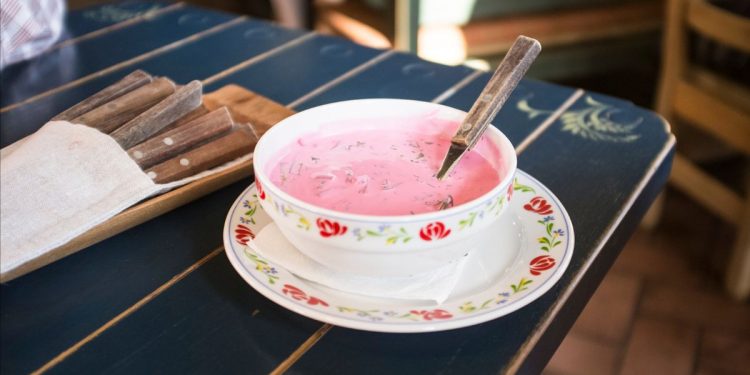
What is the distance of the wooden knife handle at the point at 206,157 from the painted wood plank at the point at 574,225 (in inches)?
9.4

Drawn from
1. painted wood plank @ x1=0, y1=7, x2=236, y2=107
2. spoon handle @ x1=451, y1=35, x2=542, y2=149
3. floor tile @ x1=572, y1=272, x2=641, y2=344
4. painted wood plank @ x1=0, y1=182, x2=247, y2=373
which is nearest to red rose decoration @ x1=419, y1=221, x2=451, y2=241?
spoon handle @ x1=451, y1=35, x2=542, y2=149

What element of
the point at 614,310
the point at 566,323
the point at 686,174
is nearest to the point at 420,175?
the point at 566,323

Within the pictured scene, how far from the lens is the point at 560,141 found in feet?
2.61

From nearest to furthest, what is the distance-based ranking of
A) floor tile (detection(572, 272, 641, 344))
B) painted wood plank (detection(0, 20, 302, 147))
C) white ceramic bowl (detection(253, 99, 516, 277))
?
1. white ceramic bowl (detection(253, 99, 516, 277))
2. painted wood plank (detection(0, 20, 302, 147))
3. floor tile (detection(572, 272, 641, 344))

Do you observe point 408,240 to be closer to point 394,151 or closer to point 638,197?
point 394,151

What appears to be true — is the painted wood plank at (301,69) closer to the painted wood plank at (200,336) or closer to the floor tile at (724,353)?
the painted wood plank at (200,336)

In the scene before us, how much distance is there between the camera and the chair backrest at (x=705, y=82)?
1.42m

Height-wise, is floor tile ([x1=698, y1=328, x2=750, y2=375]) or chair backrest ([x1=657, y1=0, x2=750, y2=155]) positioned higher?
chair backrest ([x1=657, y1=0, x2=750, y2=155])

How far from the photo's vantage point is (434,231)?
0.48 meters

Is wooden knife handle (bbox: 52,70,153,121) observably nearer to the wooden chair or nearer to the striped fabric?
the striped fabric

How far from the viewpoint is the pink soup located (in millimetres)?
522

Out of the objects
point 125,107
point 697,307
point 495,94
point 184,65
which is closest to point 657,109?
point 697,307

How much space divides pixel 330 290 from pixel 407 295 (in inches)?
2.2

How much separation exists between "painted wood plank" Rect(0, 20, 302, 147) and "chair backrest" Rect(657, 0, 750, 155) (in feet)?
2.79
